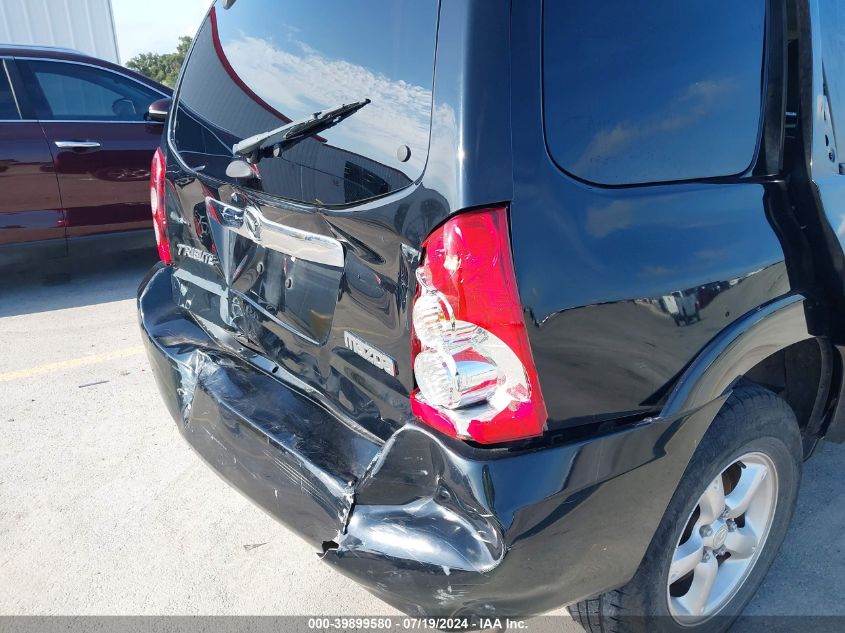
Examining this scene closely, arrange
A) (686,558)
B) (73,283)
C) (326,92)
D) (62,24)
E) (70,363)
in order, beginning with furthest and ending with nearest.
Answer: (62,24)
(73,283)
(70,363)
(686,558)
(326,92)

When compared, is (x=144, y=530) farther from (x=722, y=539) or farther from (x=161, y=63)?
(x=161, y=63)

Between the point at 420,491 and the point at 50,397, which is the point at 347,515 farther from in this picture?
the point at 50,397

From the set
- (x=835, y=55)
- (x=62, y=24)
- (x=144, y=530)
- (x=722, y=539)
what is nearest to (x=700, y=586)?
(x=722, y=539)

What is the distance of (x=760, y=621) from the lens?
7.12ft

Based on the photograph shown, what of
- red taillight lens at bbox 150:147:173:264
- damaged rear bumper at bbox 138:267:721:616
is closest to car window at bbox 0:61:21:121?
red taillight lens at bbox 150:147:173:264

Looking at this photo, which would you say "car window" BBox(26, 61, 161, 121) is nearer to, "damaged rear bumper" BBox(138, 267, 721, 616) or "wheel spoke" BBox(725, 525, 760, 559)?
"damaged rear bumper" BBox(138, 267, 721, 616)

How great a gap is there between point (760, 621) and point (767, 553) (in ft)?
0.68

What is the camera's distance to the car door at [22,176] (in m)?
4.73

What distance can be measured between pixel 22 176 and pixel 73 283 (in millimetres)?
983

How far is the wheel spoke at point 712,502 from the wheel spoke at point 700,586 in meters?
0.15

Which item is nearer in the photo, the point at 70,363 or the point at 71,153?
the point at 70,363

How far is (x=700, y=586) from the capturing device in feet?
6.51

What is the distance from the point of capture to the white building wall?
35.2 feet

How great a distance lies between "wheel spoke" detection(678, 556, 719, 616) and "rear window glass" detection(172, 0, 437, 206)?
4.48 feet
